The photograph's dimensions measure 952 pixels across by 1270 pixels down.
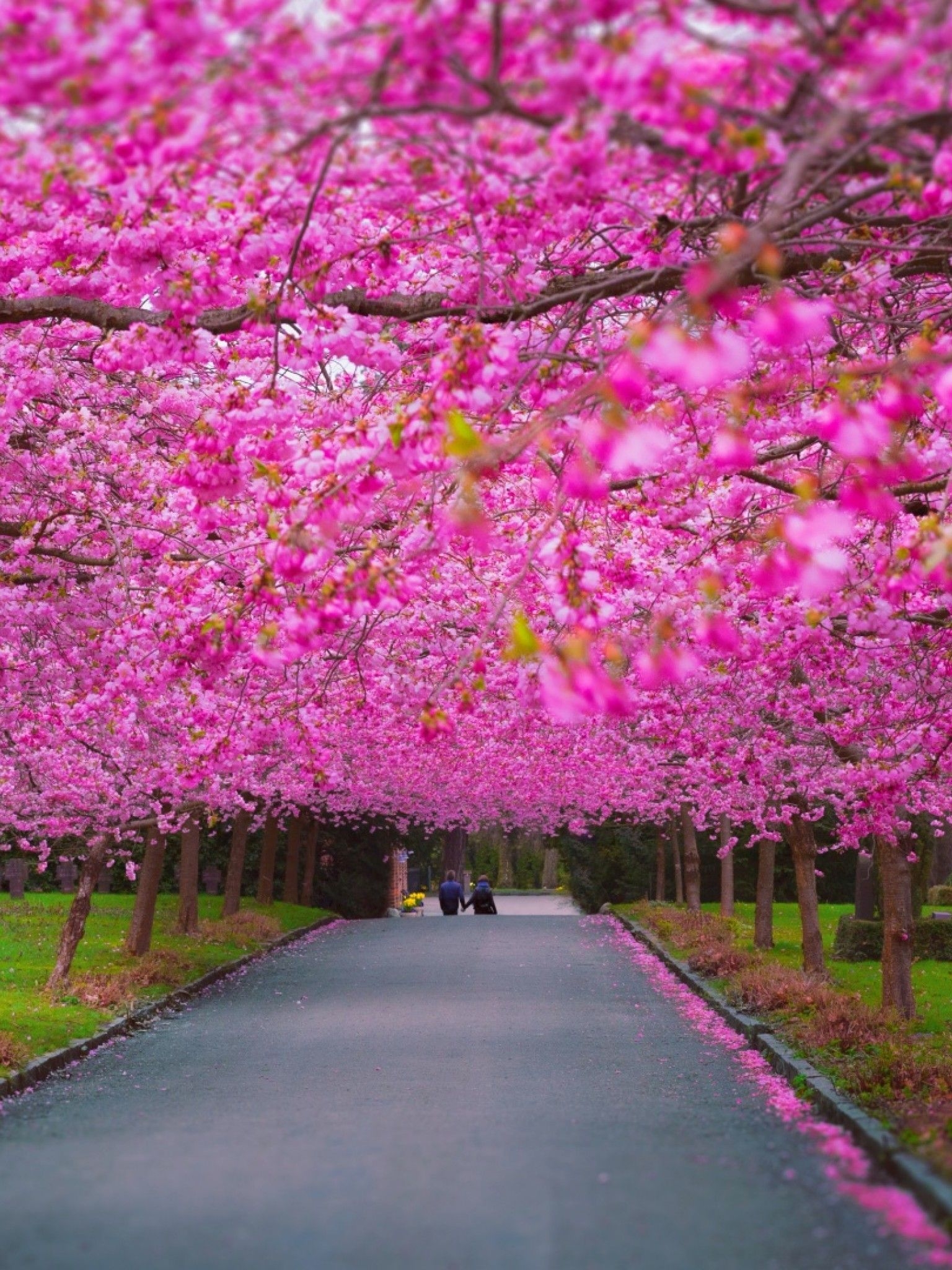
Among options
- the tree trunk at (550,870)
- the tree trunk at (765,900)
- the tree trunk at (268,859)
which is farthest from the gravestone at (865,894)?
the tree trunk at (550,870)

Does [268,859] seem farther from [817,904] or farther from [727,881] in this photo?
[817,904]

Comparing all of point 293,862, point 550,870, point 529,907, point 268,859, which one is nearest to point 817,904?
point 268,859

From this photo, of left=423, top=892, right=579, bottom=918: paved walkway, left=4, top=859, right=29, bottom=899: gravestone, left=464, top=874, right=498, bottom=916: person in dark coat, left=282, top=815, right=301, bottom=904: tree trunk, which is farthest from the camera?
left=423, top=892, right=579, bottom=918: paved walkway

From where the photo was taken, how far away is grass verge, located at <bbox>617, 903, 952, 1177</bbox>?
9.37 meters

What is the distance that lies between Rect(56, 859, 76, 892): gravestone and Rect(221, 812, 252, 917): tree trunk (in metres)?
15.6

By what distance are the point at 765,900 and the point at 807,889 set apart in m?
6.13

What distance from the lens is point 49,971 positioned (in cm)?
2177

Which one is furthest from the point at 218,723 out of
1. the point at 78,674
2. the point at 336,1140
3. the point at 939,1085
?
the point at 939,1085

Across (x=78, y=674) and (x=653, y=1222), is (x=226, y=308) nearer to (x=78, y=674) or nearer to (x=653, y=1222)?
(x=653, y=1222)

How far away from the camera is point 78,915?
18344 mm

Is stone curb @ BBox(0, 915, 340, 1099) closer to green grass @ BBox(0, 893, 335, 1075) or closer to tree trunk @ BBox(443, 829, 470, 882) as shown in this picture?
green grass @ BBox(0, 893, 335, 1075)

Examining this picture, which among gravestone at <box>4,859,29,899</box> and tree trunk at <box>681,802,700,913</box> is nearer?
tree trunk at <box>681,802,700,913</box>

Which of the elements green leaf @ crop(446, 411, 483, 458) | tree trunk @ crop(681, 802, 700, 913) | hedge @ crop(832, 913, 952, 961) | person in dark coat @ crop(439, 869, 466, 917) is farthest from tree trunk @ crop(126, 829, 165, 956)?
person in dark coat @ crop(439, 869, 466, 917)

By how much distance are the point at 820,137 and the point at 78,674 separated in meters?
13.4
